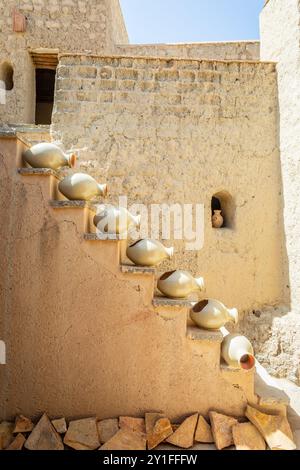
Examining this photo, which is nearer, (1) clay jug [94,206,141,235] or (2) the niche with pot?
(1) clay jug [94,206,141,235]

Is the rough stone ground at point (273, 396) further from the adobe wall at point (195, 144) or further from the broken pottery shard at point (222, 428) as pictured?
the adobe wall at point (195, 144)

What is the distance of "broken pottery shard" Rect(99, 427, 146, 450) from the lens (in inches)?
79.3

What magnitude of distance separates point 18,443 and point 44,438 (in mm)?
164

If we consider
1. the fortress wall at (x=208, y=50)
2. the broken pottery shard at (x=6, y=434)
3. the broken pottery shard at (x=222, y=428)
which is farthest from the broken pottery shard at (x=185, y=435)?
the fortress wall at (x=208, y=50)

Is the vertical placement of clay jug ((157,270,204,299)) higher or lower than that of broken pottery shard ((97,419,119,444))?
higher

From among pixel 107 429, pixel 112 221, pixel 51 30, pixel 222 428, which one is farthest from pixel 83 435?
pixel 51 30

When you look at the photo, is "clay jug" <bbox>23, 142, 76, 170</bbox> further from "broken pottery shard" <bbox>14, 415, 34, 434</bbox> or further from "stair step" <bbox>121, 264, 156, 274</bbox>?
"broken pottery shard" <bbox>14, 415, 34, 434</bbox>

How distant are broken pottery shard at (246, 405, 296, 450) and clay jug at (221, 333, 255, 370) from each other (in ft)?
1.09

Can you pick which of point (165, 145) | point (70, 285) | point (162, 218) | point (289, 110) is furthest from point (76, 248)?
point (289, 110)

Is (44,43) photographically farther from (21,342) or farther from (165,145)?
(21,342)

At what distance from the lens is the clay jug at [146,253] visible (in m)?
2.31

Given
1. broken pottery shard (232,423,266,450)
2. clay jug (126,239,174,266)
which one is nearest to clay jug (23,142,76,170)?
clay jug (126,239,174,266)

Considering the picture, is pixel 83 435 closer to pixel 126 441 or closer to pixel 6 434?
pixel 126 441

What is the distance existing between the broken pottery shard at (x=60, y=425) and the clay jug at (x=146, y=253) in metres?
1.19
